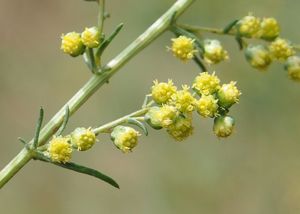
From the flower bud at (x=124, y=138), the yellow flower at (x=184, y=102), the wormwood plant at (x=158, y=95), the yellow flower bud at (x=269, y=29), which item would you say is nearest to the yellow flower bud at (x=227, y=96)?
the wormwood plant at (x=158, y=95)

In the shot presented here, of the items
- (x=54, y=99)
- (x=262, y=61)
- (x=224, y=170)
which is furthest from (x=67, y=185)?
(x=262, y=61)

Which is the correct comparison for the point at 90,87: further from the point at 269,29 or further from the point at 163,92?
the point at 269,29

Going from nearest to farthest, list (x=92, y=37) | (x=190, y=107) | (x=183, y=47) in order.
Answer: (x=190, y=107), (x=92, y=37), (x=183, y=47)

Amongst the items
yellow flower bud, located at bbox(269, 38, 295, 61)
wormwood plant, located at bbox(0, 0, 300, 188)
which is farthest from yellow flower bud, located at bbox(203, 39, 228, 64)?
yellow flower bud, located at bbox(269, 38, 295, 61)

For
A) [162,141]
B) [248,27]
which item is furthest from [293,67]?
[162,141]

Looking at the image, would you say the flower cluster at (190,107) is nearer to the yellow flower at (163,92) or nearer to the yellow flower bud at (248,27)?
the yellow flower at (163,92)

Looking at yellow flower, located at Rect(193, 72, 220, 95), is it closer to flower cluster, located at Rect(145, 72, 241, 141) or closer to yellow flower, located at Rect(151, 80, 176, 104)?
flower cluster, located at Rect(145, 72, 241, 141)
